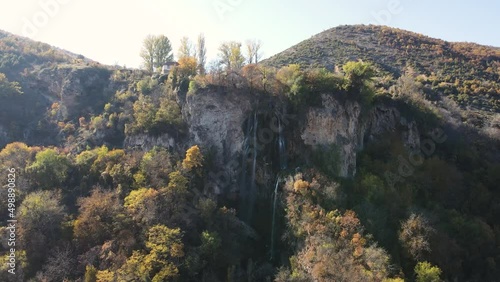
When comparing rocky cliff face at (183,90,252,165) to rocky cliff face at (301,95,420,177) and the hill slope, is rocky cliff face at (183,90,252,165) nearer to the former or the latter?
rocky cliff face at (301,95,420,177)

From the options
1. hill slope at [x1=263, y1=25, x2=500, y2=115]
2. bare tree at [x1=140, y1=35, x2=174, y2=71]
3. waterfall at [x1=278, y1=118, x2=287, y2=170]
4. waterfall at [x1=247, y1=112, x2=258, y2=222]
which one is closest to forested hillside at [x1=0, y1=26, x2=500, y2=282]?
waterfall at [x1=247, y1=112, x2=258, y2=222]

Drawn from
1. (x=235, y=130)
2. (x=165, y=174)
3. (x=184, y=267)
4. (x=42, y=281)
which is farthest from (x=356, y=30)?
(x=42, y=281)

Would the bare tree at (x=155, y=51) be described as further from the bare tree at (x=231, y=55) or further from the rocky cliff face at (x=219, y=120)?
the rocky cliff face at (x=219, y=120)

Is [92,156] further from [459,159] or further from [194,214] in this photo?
[459,159]

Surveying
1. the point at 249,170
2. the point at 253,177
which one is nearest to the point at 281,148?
the point at 249,170

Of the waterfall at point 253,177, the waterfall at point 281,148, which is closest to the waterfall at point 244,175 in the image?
the waterfall at point 253,177

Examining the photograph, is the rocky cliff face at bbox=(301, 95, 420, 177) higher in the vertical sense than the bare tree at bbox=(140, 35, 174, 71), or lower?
lower

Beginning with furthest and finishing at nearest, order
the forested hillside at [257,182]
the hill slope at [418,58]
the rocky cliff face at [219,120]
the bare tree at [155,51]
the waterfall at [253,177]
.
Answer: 1. the bare tree at [155,51]
2. the hill slope at [418,58]
3. the rocky cliff face at [219,120]
4. the waterfall at [253,177]
5. the forested hillside at [257,182]

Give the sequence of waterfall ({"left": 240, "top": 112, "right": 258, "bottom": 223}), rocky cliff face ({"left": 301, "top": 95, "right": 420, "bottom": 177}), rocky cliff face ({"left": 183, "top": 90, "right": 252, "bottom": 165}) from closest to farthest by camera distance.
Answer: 1. rocky cliff face ({"left": 301, "top": 95, "right": 420, "bottom": 177})
2. waterfall ({"left": 240, "top": 112, "right": 258, "bottom": 223})
3. rocky cliff face ({"left": 183, "top": 90, "right": 252, "bottom": 165})
